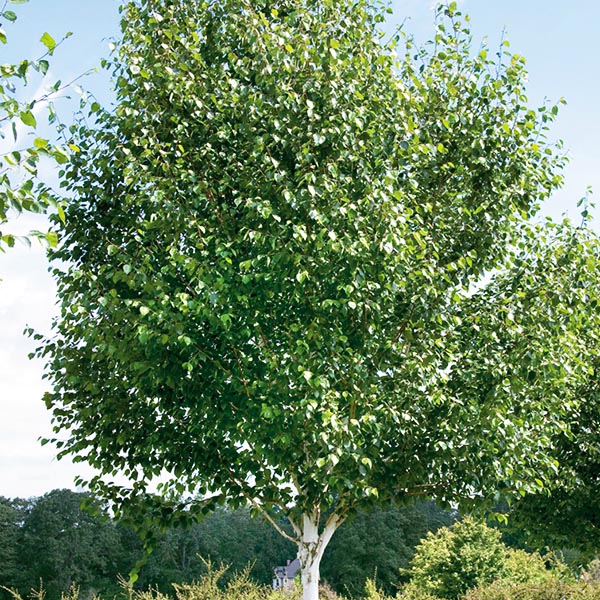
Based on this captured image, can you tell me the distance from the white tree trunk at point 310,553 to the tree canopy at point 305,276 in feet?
0.13

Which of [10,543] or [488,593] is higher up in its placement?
[10,543]

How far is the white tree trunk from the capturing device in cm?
1168

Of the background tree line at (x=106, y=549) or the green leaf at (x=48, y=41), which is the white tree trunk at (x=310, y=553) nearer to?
the green leaf at (x=48, y=41)

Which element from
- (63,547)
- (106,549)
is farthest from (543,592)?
(106,549)

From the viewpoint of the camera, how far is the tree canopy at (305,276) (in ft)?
33.3

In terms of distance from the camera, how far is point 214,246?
1068 cm

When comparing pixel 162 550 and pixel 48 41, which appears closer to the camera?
pixel 48 41

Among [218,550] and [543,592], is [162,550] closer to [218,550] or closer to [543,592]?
[218,550]

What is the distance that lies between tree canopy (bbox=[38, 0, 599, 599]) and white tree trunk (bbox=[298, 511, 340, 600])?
0.04 metres

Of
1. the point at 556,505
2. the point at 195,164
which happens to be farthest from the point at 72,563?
the point at 195,164

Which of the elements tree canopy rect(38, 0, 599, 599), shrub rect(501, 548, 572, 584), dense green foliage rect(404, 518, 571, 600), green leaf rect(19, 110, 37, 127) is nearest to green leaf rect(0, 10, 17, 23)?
green leaf rect(19, 110, 37, 127)

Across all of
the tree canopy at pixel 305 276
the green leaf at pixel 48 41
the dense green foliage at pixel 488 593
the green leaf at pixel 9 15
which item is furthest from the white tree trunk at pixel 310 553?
the green leaf at pixel 9 15

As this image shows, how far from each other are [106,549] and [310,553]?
53.0 m

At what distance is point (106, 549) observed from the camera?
5900 cm
